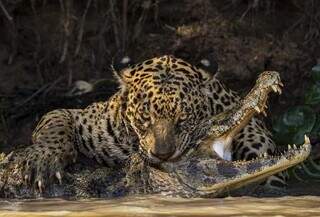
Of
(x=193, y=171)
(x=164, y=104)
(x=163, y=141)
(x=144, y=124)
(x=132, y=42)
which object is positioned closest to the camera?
(x=193, y=171)

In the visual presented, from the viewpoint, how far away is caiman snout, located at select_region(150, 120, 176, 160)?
7.42 meters

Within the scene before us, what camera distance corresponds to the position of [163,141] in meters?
7.48

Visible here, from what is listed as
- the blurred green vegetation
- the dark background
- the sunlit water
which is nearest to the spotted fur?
the blurred green vegetation

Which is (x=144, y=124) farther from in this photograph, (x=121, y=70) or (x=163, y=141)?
(x=121, y=70)

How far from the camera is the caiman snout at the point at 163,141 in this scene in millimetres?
7422

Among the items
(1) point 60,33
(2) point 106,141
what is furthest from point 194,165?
(1) point 60,33

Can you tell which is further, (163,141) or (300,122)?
(300,122)

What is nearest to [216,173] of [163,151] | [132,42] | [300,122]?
[163,151]

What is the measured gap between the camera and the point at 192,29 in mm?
10367

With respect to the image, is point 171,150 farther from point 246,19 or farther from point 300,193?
point 246,19

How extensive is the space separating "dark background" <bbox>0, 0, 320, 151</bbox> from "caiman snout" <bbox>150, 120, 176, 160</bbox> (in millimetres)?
2431

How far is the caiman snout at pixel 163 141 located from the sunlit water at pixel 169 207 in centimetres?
32

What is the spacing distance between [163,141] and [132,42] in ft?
10.4

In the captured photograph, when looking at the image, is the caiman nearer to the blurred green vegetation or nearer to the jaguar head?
the jaguar head
